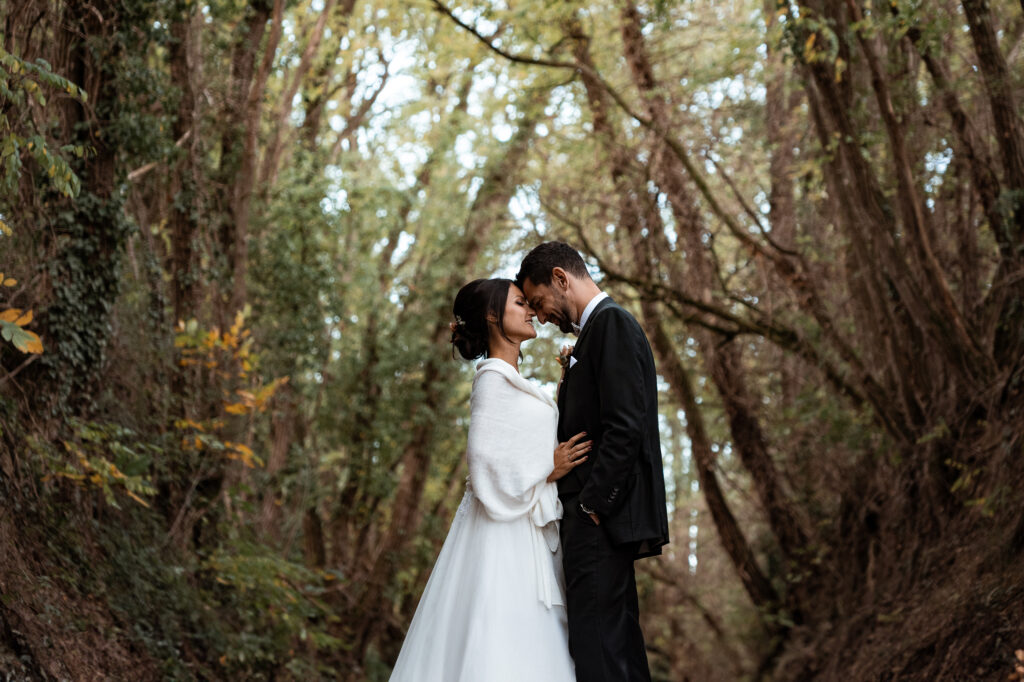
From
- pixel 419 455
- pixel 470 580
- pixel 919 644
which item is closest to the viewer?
pixel 470 580

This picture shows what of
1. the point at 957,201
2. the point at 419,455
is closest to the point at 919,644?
the point at 957,201

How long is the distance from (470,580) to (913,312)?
4.92 meters

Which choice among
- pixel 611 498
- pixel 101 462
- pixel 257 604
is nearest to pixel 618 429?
pixel 611 498

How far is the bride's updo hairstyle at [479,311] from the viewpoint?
4082 millimetres

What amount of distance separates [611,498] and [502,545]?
1.49 feet

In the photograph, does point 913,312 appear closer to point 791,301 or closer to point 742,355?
point 791,301

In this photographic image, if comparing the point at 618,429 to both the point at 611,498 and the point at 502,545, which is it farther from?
the point at 502,545

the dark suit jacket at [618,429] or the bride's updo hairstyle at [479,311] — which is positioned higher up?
the bride's updo hairstyle at [479,311]

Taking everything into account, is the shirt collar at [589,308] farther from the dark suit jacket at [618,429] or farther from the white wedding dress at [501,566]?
the white wedding dress at [501,566]

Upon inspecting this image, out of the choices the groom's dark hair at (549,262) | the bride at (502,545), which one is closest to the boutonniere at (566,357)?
the bride at (502,545)

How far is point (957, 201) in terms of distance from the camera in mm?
7801

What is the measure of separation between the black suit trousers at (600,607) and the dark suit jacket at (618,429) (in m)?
0.07

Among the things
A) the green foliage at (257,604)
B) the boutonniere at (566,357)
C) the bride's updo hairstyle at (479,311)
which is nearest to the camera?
the bride's updo hairstyle at (479,311)

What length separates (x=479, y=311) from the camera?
410 cm
